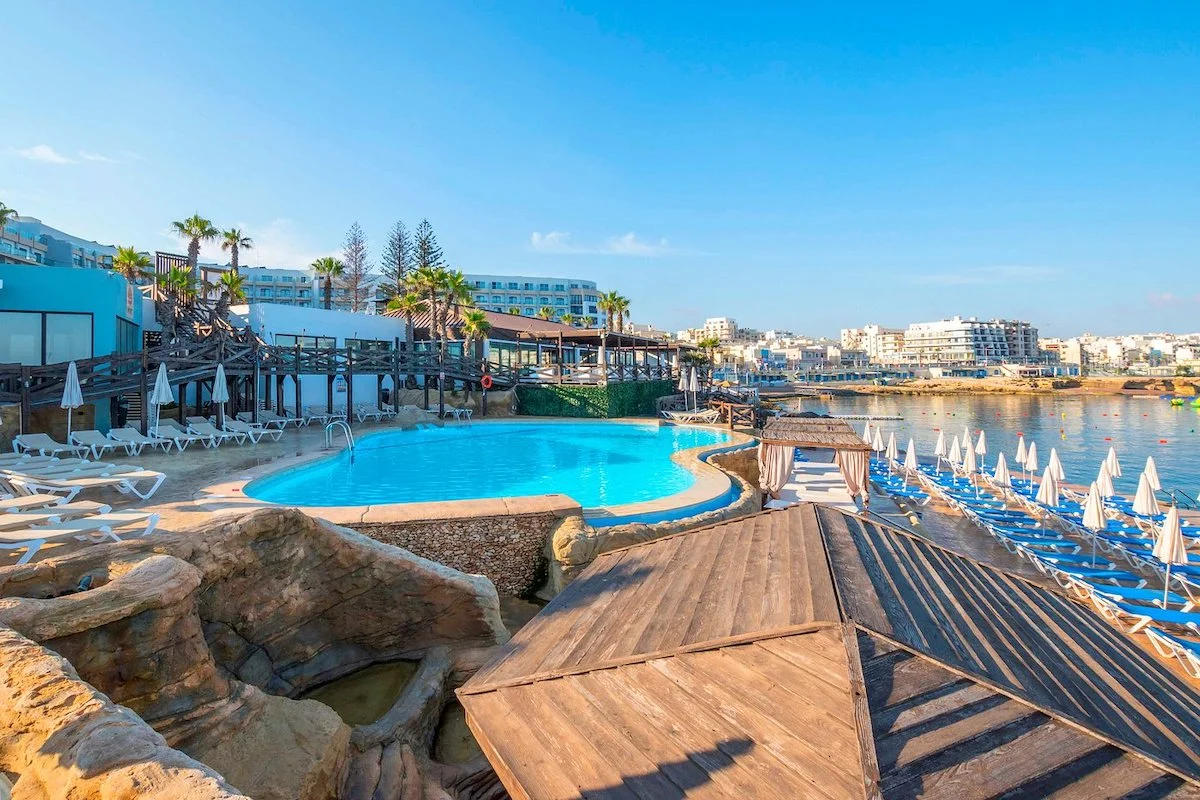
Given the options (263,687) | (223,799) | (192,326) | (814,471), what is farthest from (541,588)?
(192,326)

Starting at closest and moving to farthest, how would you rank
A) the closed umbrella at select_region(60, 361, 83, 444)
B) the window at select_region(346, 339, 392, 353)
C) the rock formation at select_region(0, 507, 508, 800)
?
the rock formation at select_region(0, 507, 508, 800) → the closed umbrella at select_region(60, 361, 83, 444) → the window at select_region(346, 339, 392, 353)

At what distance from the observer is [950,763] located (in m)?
2.64

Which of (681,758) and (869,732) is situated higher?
(869,732)

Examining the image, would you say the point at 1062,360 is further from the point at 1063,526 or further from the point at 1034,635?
the point at 1034,635

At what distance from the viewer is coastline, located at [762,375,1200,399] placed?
8538 centimetres

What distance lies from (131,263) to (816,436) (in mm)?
28357

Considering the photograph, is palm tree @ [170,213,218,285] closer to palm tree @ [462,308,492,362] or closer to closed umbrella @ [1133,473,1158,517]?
palm tree @ [462,308,492,362]

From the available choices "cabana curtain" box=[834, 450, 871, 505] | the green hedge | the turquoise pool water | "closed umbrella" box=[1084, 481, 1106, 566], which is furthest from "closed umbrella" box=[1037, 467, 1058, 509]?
the green hedge

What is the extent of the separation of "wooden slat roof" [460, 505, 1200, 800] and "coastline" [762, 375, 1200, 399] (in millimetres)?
79113

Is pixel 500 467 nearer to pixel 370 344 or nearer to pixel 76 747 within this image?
pixel 76 747

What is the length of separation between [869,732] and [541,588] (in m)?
7.89

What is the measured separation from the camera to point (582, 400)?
27469 millimetres

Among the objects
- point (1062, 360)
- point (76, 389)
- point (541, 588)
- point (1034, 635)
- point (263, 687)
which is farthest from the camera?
point (1062, 360)

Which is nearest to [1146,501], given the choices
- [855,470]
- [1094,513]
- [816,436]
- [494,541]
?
[1094,513]
